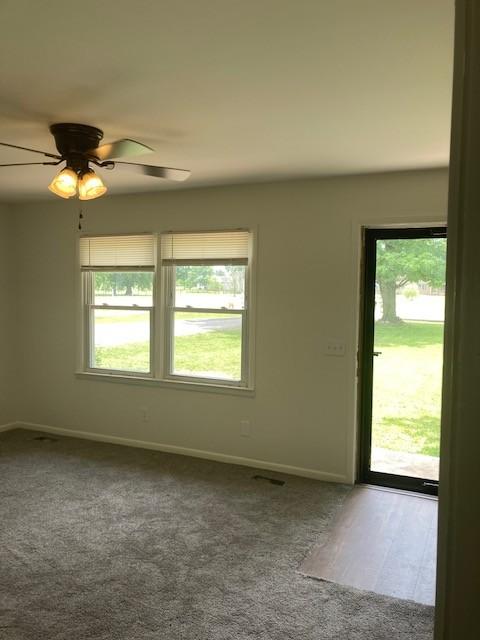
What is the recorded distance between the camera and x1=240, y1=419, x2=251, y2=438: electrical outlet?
4.49m

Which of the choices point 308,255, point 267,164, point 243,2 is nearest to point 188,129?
point 267,164

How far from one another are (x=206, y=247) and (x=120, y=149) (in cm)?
211

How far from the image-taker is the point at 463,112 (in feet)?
1.53

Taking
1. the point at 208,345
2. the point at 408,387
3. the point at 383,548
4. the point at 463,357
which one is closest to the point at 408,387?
the point at 408,387

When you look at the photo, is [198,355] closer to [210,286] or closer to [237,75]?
[210,286]

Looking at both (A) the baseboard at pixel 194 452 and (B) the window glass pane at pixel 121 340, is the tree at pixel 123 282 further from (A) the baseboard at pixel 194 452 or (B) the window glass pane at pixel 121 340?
(A) the baseboard at pixel 194 452

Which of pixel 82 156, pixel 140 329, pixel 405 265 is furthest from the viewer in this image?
pixel 140 329

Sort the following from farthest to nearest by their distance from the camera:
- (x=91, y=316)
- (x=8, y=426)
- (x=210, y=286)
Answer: (x=8, y=426) < (x=91, y=316) < (x=210, y=286)

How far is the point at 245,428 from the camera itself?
4500 mm

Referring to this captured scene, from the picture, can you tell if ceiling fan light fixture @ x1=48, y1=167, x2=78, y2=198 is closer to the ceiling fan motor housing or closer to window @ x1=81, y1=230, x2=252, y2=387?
the ceiling fan motor housing

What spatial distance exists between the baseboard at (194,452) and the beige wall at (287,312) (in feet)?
0.11

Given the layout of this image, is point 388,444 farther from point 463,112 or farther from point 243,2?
point 463,112

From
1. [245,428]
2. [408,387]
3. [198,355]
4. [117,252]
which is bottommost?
[245,428]

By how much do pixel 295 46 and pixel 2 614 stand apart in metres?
2.88
